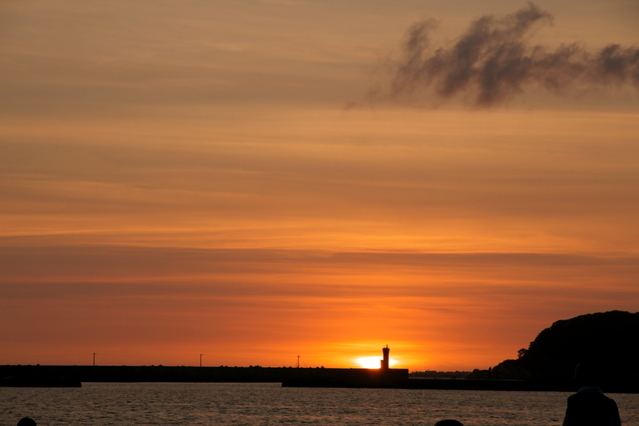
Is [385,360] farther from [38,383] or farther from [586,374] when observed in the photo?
[586,374]

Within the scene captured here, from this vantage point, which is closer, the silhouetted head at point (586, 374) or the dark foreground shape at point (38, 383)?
the silhouetted head at point (586, 374)

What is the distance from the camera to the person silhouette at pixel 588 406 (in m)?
12.4

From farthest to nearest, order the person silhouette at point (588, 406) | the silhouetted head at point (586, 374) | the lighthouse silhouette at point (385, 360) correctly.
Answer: the lighthouse silhouette at point (385, 360) → the silhouetted head at point (586, 374) → the person silhouette at point (588, 406)

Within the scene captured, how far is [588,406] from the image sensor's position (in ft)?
41.3

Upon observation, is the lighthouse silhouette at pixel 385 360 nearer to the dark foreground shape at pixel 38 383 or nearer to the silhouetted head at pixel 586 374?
the dark foreground shape at pixel 38 383

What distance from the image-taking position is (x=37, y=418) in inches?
3172

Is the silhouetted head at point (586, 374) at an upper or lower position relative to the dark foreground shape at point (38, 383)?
upper

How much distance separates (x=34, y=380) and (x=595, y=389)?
6848 inches

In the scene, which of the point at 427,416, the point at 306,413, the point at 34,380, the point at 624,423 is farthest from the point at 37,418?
the point at 34,380

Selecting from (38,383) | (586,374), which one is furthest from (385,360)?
(586,374)

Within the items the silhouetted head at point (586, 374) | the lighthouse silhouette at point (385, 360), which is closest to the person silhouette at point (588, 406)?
the silhouetted head at point (586, 374)

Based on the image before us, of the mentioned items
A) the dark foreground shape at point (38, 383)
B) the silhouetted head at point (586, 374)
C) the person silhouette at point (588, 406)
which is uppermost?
the silhouetted head at point (586, 374)

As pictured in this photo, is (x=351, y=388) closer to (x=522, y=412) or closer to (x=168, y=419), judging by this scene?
(x=522, y=412)

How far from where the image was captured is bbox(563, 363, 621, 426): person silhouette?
12.4 metres
